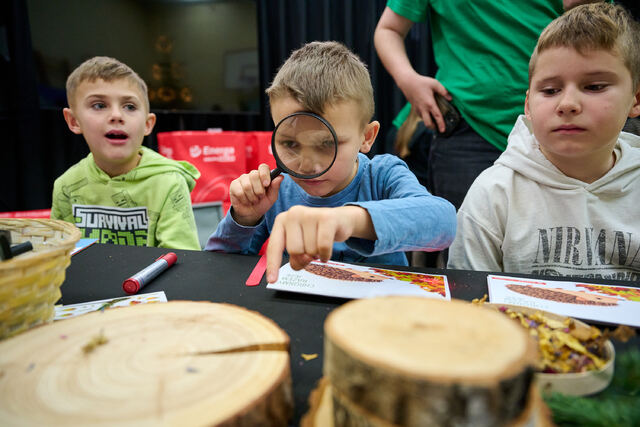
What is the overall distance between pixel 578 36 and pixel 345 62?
2.31 ft

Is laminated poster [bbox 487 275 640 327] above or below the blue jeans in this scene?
below

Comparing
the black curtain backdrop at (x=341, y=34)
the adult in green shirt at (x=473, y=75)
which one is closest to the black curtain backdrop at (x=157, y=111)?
the black curtain backdrop at (x=341, y=34)

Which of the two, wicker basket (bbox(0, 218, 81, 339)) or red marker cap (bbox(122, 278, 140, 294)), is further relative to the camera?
red marker cap (bbox(122, 278, 140, 294))

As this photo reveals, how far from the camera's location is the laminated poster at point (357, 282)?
0.86 meters

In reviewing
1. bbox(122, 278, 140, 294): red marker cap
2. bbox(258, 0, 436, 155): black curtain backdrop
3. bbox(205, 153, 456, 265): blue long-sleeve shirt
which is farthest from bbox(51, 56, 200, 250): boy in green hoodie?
bbox(258, 0, 436, 155): black curtain backdrop

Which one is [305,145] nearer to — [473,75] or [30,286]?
[30,286]

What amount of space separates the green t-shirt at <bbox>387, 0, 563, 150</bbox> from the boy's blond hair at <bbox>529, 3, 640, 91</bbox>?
323 mm

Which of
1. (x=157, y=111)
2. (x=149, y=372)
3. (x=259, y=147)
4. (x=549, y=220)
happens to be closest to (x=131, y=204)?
(x=149, y=372)

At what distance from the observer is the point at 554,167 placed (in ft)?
4.72

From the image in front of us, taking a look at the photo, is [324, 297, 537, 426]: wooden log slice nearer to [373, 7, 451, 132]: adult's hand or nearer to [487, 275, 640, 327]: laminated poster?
[487, 275, 640, 327]: laminated poster

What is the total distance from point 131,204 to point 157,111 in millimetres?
2662

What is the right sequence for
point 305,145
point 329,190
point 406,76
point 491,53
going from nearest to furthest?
1. point 305,145
2. point 329,190
3. point 491,53
4. point 406,76

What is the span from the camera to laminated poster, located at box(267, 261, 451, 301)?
0.86 m

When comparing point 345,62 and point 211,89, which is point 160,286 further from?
point 211,89
